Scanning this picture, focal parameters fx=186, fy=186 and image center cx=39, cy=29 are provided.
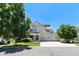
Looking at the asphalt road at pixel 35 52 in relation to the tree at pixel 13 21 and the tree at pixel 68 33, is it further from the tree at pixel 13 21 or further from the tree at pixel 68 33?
the tree at pixel 68 33

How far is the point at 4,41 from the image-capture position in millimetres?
9938

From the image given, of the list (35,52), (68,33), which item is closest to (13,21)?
(35,52)

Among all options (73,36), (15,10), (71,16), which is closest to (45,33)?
(73,36)

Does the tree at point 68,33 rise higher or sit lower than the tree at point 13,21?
lower

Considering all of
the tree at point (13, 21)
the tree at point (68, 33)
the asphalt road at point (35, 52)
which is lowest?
the asphalt road at point (35, 52)

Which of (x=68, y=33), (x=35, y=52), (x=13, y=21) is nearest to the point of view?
(x=35, y=52)

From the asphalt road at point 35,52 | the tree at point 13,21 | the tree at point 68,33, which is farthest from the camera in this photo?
the tree at point 68,33

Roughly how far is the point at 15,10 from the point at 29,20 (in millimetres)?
1042

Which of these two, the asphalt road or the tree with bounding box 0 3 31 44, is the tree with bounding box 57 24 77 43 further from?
the asphalt road

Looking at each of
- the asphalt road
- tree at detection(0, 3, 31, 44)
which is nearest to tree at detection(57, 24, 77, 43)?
tree at detection(0, 3, 31, 44)

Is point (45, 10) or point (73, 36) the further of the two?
point (73, 36)

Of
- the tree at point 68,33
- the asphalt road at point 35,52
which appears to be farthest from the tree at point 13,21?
the tree at point 68,33

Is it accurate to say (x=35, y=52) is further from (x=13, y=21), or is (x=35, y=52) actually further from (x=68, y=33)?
(x=68, y=33)

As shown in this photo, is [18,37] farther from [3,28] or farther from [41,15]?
[41,15]
